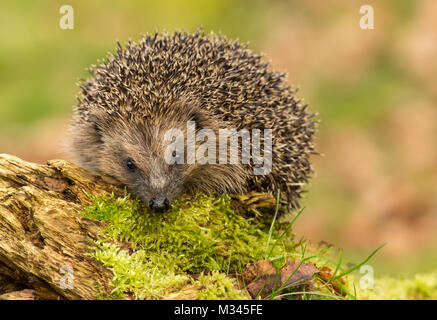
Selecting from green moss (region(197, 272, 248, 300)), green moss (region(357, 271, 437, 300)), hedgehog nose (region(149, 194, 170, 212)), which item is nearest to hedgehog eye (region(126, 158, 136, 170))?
hedgehog nose (region(149, 194, 170, 212))

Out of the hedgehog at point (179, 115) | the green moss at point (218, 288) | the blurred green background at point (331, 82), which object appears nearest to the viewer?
the green moss at point (218, 288)

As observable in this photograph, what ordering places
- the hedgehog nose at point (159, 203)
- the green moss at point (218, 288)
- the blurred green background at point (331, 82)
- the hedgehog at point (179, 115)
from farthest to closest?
the blurred green background at point (331, 82)
the hedgehog at point (179, 115)
the hedgehog nose at point (159, 203)
the green moss at point (218, 288)

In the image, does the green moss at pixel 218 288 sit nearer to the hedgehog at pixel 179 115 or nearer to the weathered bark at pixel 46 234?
the weathered bark at pixel 46 234

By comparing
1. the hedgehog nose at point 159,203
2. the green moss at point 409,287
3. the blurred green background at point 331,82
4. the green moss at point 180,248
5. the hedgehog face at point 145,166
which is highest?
the blurred green background at point 331,82

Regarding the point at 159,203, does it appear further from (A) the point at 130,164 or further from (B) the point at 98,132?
(B) the point at 98,132

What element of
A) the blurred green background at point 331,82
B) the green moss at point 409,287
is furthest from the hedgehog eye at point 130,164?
the blurred green background at point 331,82
